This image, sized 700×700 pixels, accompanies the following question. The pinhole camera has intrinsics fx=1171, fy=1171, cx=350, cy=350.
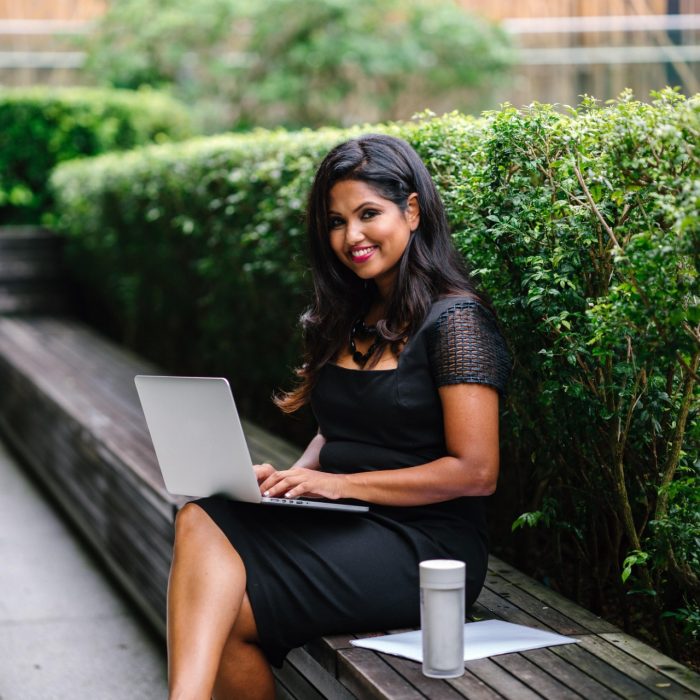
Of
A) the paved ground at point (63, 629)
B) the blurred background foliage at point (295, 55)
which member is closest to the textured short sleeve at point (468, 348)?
the paved ground at point (63, 629)

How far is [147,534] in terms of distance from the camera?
4422mm

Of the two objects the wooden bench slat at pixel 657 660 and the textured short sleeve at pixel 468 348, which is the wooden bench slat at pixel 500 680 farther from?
the textured short sleeve at pixel 468 348

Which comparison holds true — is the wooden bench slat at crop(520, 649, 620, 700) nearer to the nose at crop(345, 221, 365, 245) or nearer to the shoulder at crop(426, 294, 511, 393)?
the shoulder at crop(426, 294, 511, 393)

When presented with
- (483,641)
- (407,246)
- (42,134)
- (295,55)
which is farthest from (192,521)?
(295,55)

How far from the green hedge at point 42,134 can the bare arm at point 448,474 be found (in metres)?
9.18

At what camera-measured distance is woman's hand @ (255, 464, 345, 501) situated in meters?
2.72

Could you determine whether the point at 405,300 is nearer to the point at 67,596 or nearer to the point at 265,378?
the point at 67,596

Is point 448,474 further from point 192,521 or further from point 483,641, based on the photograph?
point 192,521

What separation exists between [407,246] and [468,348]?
36 centimetres

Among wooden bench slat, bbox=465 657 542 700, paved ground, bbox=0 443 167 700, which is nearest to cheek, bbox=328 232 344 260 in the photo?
wooden bench slat, bbox=465 657 542 700

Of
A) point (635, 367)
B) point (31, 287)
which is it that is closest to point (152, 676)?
point (635, 367)

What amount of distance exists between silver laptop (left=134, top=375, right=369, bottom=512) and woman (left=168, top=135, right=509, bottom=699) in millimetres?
69

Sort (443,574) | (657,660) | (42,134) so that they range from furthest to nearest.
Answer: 1. (42,134)
2. (657,660)
3. (443,574)

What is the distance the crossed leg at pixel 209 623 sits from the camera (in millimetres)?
2562
